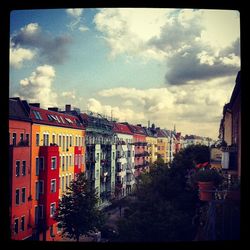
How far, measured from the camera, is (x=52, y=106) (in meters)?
2.73

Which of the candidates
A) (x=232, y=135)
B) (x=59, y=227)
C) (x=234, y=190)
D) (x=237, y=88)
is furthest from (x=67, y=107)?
(x=232, y=135)

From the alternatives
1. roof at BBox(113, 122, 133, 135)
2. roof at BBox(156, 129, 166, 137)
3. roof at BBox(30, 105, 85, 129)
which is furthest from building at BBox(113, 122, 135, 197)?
roof at BBox(30, 105, 85, 129)

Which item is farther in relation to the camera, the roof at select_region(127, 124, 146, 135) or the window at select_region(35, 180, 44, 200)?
the roof at select_region(127, 124, 146, 135)

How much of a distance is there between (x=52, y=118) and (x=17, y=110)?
0.88 ft

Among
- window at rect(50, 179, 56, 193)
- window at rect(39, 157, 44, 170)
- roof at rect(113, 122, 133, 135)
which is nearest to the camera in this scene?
window at rect(39, 157, 44, 170)

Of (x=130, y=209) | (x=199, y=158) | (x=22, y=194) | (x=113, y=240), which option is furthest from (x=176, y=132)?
(x=22, y=194)

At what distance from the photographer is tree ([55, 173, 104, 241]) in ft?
9.34

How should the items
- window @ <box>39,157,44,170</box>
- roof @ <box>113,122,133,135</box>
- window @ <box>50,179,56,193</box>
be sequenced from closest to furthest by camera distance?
window @ <box>39,157,44,170</box> → window @ <box>50,179,56,193</box> → roof @ <box>113,122,133,135</box>

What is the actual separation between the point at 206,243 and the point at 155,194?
58 centimetres

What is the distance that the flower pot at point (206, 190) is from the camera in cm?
296

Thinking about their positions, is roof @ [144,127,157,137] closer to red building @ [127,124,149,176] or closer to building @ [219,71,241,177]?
red building @ [127,124,149,176]

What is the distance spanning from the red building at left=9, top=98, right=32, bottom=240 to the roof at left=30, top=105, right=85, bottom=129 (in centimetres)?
7

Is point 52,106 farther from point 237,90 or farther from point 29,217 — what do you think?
point 237,90

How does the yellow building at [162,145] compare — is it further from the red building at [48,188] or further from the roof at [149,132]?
the red building at [48,188]
